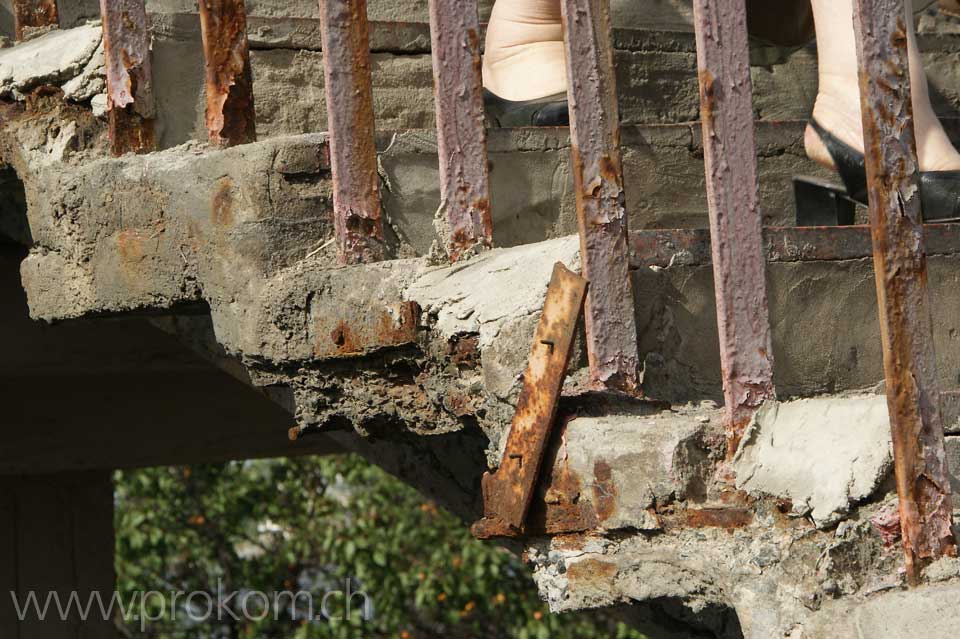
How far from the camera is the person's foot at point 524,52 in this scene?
2.46m

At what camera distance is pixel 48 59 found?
2600 millimetres

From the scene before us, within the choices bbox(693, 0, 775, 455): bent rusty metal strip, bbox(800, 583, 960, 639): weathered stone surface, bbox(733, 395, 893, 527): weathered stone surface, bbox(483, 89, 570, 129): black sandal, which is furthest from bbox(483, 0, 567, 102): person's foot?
bbox(800, 583, 960, 639): weathered stone surface

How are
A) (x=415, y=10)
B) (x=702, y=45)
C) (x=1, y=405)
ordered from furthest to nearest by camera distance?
(x=1, y=405)
(x=415, y=10)
(x=702, y=45)

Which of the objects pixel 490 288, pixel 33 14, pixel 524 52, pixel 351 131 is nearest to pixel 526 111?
pixel 524 52

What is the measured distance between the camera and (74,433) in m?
4.60

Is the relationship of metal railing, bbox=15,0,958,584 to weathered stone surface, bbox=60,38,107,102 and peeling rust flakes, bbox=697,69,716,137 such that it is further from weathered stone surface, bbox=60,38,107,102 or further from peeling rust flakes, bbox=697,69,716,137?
weathered stone surface, bbox=60,38,107,102

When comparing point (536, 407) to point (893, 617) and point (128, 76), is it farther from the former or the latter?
point (128, 76)

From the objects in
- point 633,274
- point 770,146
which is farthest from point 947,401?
point 770,146

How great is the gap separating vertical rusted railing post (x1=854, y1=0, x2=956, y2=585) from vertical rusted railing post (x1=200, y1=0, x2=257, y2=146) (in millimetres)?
1103

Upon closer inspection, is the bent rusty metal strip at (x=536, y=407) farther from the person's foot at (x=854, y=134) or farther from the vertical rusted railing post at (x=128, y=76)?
the vertical rusted railing post at (x=128, y=76)

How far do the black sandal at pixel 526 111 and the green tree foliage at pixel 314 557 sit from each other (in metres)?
4.71

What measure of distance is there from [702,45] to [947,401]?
0.51 m

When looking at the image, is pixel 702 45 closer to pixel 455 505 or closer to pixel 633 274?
pixel 633 274

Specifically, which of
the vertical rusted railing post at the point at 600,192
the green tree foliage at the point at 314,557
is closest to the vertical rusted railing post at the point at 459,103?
the vertical rusted railing post at the point at 600,192
